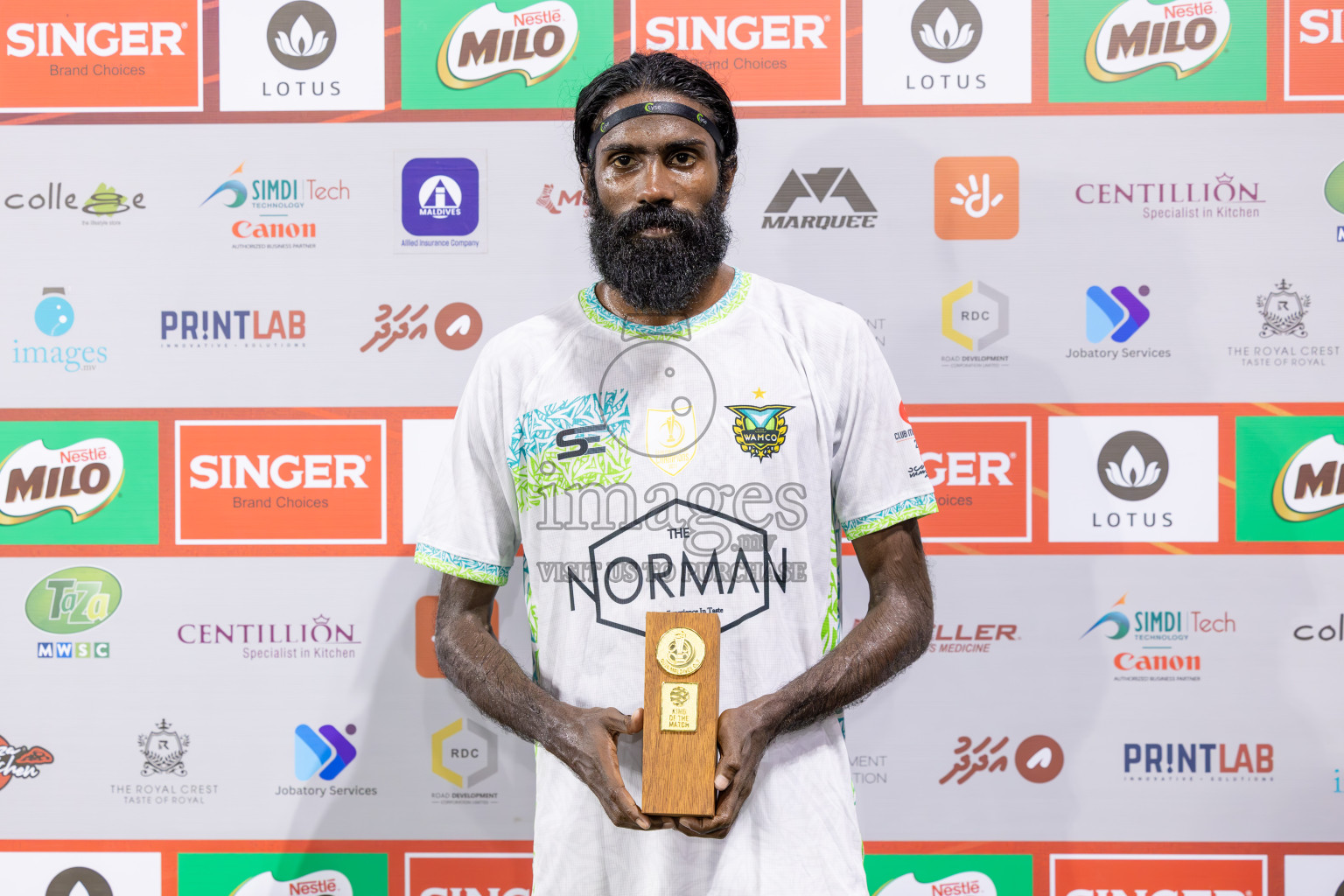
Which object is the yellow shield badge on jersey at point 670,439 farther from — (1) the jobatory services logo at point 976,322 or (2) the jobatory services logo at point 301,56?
(2) the jobatory services logo at point 301,56

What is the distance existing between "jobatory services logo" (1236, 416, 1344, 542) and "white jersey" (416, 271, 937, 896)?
115 centimetres

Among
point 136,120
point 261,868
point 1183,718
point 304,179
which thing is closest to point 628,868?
point 261,868

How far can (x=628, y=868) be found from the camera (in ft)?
4.50

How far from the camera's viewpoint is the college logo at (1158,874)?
2148 mm

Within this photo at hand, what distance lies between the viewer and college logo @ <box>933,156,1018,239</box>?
83.5 inches

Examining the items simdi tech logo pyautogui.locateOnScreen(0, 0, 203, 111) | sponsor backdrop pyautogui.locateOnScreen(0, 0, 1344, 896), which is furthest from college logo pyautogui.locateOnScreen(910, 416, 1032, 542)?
simdi tech logo pyautogui.locateOnScreen(0, 0, 203, 111)

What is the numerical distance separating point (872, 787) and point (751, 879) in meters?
0.91

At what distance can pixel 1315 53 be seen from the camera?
2.12m

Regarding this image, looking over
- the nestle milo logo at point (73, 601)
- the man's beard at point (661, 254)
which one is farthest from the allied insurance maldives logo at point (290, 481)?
the man's beard at point (661, 254)

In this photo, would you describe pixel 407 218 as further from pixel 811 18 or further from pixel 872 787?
pixel 872 787

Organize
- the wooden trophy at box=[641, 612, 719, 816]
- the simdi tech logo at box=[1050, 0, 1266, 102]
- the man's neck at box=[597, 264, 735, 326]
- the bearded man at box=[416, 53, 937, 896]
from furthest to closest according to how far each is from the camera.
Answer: the simdi tech logo at box=[1050, 0, 1266, 102] → the man's neck at box=[597, 264, 735, 326] → the bearded man at box=[416, 53, 937, 896] → the wooden trophy at box=[641, 612, 719, 816]

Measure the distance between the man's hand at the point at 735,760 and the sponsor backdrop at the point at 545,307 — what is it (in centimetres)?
92

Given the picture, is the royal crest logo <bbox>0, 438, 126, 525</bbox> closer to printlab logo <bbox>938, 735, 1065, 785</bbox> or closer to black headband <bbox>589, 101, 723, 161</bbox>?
black headband <bbox>589, 101, 723, 161</bbox>

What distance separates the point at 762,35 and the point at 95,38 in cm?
162
